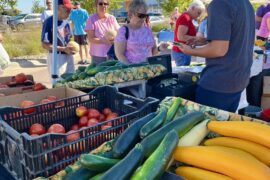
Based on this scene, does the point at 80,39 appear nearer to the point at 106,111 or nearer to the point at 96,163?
the point at 106,111

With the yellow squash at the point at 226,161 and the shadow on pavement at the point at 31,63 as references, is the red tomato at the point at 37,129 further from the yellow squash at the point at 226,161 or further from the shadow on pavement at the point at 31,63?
the shadow on pavement at the point at 31,63

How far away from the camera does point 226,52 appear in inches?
101

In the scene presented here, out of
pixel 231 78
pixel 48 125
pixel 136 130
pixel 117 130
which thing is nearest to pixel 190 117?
pixel 136 130

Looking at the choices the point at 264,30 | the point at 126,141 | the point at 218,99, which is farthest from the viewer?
the point at 264,30

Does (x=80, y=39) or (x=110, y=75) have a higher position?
(x=80, y=39)

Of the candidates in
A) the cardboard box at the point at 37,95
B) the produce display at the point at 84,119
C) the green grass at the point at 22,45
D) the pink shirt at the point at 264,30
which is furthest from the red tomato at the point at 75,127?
the green grass at the point at 22,45

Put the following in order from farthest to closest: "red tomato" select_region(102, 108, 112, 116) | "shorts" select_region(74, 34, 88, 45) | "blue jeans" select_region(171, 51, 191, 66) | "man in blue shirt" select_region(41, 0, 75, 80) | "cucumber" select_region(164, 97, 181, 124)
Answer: "shorts" select_region(74, 34, 88, 45), "blue jeans" select_region(171, 51, 191, 66), "man in blue shirt" select_region(41, 0, 75, 80), "red tomato" select_region(102, 108, 112, 116), "cucumber" select_region(164, 97, 181, 124)

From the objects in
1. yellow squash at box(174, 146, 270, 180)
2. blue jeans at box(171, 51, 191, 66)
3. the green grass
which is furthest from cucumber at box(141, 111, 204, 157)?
the green grass

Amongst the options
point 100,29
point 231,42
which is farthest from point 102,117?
point 100,29

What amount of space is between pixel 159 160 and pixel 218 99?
1.58 meters

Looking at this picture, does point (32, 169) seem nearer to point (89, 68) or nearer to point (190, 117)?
point (190, 117)

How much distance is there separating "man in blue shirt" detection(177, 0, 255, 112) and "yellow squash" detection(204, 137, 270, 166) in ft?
3.82

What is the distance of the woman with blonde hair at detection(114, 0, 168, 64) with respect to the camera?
11.7 feet

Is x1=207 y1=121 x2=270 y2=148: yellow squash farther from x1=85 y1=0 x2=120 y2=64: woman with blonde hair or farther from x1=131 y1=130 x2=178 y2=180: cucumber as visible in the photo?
x1=85 y1=0 x2=120 y2=64: woman with blonde hair
